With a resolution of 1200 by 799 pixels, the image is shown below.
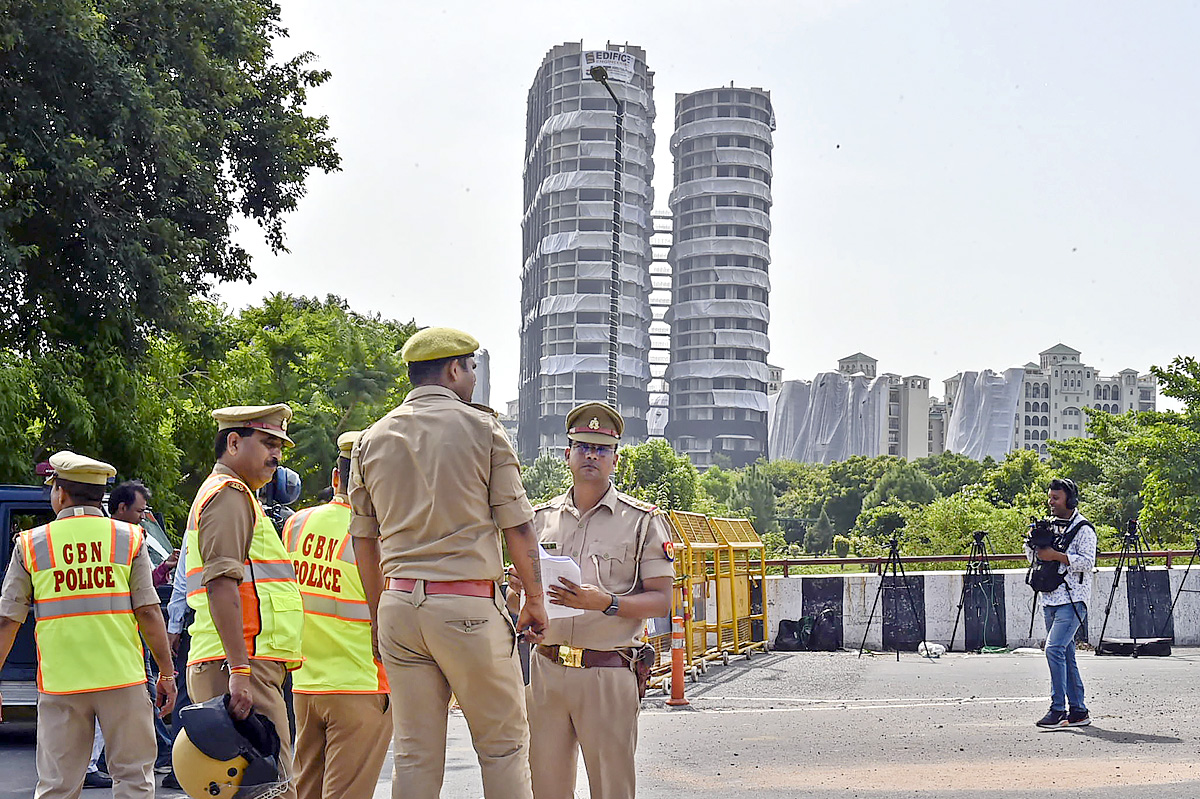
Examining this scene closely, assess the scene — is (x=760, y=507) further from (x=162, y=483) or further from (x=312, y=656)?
(x=312, y=656)

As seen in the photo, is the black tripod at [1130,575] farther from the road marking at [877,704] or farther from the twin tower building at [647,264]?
the twin tower building at [647,264]

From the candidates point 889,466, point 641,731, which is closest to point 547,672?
point 641,731

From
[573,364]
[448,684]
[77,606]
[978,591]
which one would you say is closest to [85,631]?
[77,606]

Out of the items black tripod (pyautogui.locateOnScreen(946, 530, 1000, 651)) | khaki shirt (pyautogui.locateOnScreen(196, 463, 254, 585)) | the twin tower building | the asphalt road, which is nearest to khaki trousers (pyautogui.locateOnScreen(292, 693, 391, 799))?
khaki shirt (pyautogui.locateOnScreen(196, 463, 254, 585))

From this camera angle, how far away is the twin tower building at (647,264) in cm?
16875

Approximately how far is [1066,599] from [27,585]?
7.48m

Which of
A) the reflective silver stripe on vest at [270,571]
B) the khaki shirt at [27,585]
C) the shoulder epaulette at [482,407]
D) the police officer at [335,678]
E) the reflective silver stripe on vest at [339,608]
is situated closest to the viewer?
the shoulder epaulette at [482,407]

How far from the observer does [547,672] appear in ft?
17.8

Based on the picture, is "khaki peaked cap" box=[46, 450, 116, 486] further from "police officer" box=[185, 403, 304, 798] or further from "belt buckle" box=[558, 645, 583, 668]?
"belt buckle" box=[558, 645, 583, 668]

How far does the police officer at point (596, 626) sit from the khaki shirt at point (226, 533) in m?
1.09

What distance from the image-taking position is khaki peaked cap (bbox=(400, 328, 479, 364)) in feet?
16.1

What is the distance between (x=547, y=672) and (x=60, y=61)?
38.1 ft

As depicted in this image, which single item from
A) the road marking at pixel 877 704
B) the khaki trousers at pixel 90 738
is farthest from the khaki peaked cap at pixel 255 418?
the road marking at pixel 877 704

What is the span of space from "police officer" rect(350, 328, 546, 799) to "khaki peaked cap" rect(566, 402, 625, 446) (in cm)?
82
